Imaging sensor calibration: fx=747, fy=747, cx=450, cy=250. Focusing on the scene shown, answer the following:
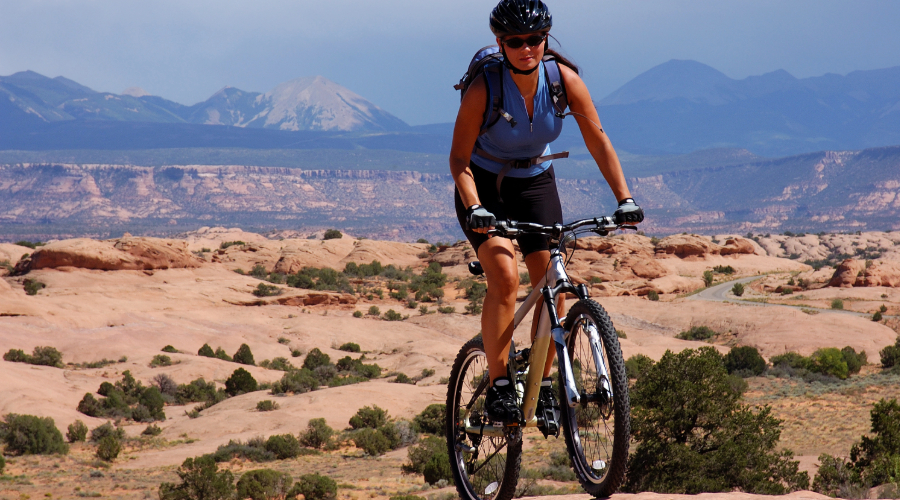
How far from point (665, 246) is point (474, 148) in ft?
214

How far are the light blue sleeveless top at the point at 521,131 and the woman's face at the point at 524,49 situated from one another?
128 mm

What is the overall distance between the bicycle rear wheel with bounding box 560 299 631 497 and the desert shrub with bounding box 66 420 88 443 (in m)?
18.7

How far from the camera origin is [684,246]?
67.3 metres

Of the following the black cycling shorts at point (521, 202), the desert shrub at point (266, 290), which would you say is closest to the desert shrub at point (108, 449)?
the black cycling shorts at point (521, 202)

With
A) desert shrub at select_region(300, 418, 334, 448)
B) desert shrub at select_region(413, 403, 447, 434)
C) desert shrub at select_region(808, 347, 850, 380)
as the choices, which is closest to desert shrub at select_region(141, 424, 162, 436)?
desert shrub at select_region(300, 418, 334, 448)

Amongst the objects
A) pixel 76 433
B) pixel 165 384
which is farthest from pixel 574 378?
pixel 165 384

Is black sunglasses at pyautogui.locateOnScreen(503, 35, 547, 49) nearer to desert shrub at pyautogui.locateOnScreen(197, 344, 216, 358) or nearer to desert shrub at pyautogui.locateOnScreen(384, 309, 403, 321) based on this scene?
desert shrub at pyautogui.locateOnScreen(197, 344, 216, 358)

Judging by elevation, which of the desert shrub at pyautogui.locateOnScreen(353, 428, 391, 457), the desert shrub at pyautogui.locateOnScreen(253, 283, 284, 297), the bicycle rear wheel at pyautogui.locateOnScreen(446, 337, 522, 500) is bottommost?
the desert shrub at pyautogui.locateOnScreen(353, 428, 391, 457)

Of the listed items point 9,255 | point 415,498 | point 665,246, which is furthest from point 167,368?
point 665,246

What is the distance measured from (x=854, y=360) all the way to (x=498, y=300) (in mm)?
30024

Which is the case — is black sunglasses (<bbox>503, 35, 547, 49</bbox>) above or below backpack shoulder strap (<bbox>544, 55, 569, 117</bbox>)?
above

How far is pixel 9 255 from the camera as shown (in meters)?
50.0

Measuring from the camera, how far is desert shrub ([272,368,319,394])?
2598 centimetres

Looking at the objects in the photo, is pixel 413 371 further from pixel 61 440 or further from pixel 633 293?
pixel 633 293
